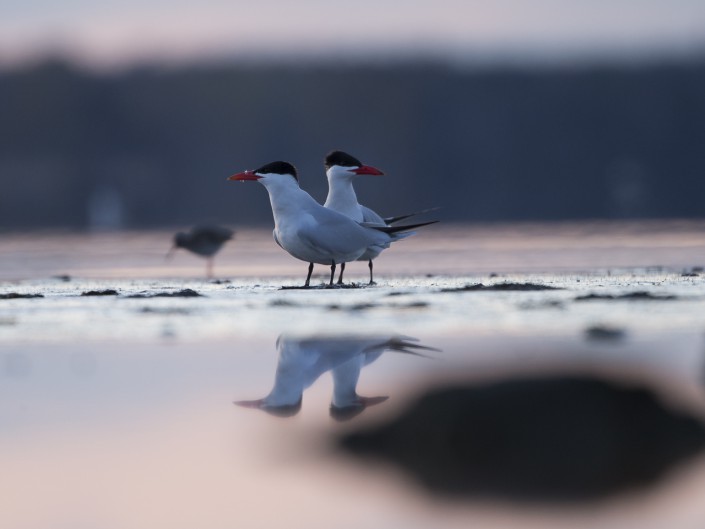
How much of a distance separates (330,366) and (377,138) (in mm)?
38791

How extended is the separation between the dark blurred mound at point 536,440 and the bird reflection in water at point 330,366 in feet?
0.90

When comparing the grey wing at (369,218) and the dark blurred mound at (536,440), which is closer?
the dark blurred mound at (536,440)

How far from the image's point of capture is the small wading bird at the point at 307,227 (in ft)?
29.4

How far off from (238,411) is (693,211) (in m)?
23.5

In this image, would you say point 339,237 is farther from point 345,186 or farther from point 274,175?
point 345,186

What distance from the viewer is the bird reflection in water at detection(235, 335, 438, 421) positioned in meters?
4.66

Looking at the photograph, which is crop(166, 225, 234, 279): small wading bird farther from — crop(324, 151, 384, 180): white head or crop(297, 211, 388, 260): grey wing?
crop(297, 211, 388, 260): grey wing

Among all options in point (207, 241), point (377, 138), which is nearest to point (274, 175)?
point (207, 241)

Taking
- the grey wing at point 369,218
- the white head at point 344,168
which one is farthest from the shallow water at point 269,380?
the white head at point 344,168

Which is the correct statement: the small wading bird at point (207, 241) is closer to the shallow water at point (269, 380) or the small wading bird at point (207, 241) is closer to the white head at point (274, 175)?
the shallow water at point (269, 380)

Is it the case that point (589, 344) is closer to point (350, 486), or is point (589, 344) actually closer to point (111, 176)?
point (350, 486)

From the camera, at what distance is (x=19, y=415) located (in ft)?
15.2

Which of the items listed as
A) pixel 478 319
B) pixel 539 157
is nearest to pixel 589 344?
pixel 478 319

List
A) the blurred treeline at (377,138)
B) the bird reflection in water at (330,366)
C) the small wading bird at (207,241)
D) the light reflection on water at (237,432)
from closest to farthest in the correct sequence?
1. the light reflection on water at (237,432)
2. the bird reflection in water at (330,366)
3. the small wading bird at (207,241)
4. the blurred treeline at (377,138)
